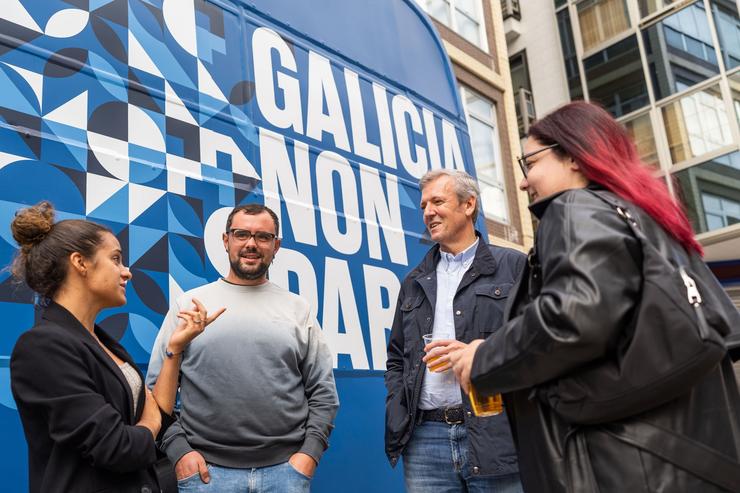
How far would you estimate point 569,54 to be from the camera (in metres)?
14.0

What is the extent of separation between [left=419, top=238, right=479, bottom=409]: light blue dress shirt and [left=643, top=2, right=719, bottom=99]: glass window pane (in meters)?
10.8

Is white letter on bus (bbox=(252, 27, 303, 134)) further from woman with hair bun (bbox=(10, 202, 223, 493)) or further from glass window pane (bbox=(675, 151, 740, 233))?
glass window pane (bbox=(675, 151, 740, 233))

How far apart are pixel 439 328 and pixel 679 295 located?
1307 mm

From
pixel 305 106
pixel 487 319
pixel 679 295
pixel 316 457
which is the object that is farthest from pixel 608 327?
pixel 305 106

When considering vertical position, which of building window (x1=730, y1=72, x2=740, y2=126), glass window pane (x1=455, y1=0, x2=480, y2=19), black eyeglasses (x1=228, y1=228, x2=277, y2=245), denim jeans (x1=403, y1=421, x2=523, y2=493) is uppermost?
glass window pane (x1=455, y1=0, x2=480, y2=19)

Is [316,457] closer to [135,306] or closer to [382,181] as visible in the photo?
[135,306]

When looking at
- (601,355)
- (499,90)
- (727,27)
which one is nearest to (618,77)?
(727,27)

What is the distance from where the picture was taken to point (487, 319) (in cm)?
242

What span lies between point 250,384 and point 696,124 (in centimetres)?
1129

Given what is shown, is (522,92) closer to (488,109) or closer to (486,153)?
(488,109)

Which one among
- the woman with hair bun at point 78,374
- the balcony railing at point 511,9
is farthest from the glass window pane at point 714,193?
the woman with hair bun at point 78,374

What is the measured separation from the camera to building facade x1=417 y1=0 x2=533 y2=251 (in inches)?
368

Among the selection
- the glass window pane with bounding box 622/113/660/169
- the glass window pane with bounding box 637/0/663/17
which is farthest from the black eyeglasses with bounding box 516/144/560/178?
the glass window pane with bounding box 637/0/663/17

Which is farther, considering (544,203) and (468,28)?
(468,28)
